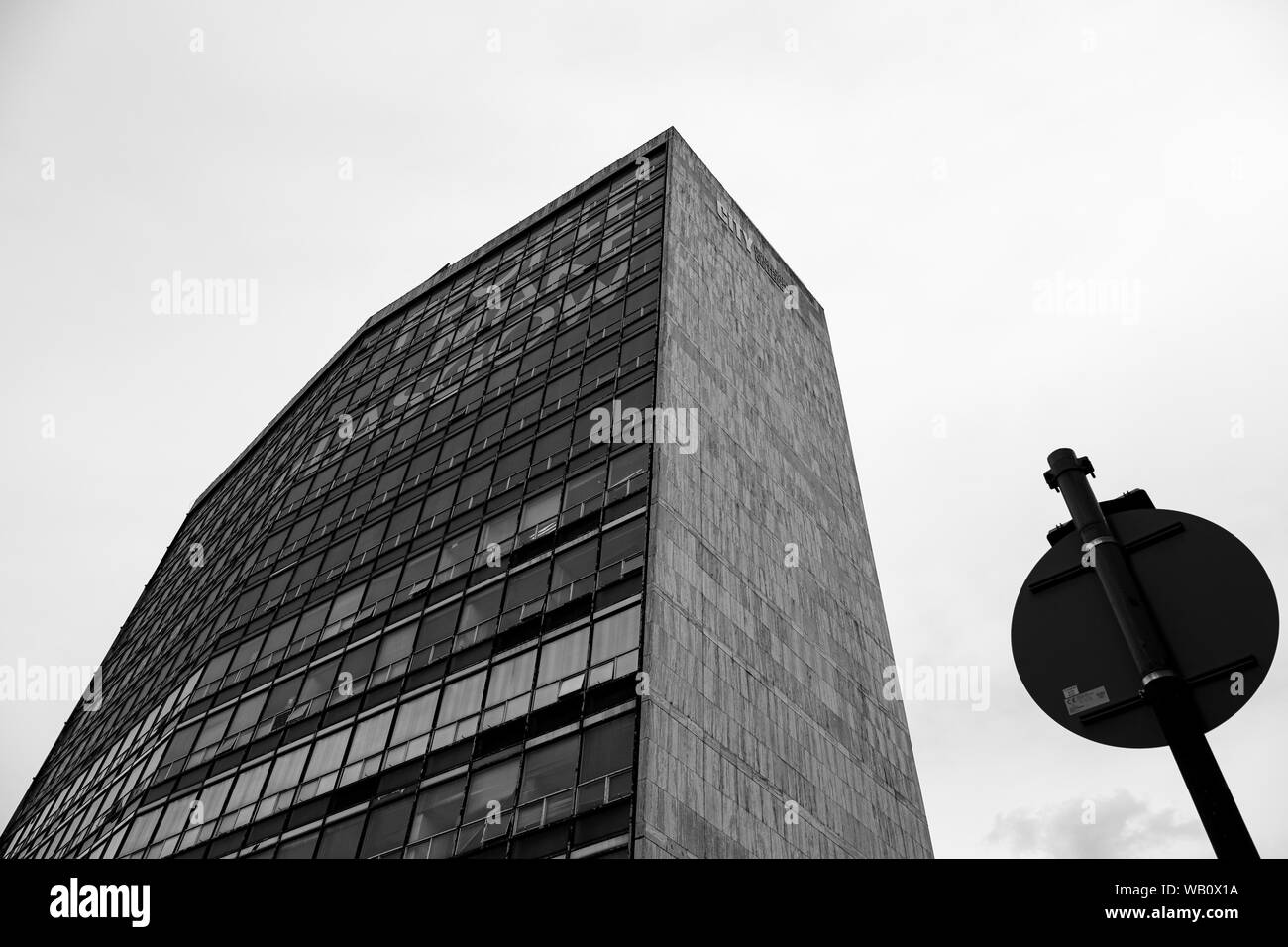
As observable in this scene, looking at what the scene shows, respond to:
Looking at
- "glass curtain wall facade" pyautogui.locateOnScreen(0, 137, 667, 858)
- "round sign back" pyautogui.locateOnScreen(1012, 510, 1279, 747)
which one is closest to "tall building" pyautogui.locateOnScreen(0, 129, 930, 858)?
"glass curtain wall facade" pyautogui.locateOnScreen(0, 137, 667, 858)

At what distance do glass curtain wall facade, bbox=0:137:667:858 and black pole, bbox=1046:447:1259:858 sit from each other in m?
22.7

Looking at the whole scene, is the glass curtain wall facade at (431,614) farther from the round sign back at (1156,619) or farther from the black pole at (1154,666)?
the black pole at (1154,666)

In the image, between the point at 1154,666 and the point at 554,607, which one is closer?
the point at 1154,666

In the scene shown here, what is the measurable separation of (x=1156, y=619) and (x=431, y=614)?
35462 millimetres

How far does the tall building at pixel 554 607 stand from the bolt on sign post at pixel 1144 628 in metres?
22.2

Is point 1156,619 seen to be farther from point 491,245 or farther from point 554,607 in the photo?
point 491,245

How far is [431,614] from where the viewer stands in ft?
125

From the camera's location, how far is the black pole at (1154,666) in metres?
3.64

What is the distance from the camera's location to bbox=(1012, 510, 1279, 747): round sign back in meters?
4.11

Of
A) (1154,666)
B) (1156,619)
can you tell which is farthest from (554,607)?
(1154,666)

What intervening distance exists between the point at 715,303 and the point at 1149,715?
47.0 m
